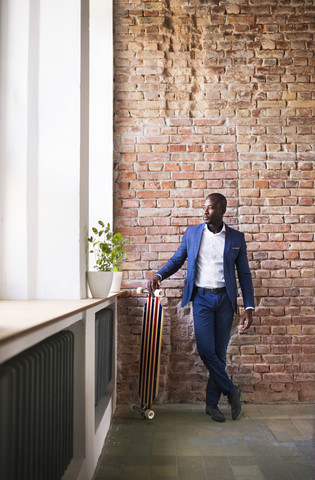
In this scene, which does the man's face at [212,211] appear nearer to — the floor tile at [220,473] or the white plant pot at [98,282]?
the white plant pot at [98,282]

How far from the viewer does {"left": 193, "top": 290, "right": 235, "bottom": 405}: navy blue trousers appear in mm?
3232

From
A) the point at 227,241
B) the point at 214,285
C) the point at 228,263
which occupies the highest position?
the point at 227,241

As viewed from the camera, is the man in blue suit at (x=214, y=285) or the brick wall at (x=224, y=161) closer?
the man in blue suit at (x=214, y=285)

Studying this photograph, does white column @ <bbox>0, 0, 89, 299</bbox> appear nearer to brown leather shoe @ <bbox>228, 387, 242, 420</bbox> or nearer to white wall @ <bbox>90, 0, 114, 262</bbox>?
white wall @ <bbox>90, 0, 114, 262</bbox>

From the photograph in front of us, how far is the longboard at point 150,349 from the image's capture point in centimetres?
322

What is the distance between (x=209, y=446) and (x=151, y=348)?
85 centimetres

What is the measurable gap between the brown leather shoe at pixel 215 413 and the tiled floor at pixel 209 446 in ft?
0.15

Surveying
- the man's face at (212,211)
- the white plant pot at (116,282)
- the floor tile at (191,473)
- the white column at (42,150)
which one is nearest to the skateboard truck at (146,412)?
the floor tile at (191,473)

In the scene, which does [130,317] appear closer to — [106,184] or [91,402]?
[106,184]

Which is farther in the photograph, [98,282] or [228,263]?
[228,263]

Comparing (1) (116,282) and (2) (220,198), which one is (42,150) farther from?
(2) (220,198)

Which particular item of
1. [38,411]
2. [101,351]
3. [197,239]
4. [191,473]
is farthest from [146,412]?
[38,411]

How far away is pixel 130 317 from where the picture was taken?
Answer: 3658mm

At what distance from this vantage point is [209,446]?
8.68ft
